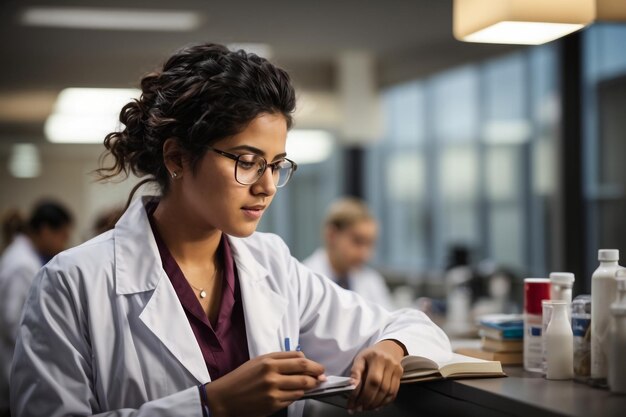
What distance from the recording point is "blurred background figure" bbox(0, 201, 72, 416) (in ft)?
16.3

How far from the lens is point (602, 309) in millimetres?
1778

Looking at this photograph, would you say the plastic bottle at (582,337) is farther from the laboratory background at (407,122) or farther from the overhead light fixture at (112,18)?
the overhead light fixture at (112,18)

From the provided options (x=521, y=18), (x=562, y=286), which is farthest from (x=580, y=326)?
(x=521, y=18)

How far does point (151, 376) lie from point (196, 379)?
103mm

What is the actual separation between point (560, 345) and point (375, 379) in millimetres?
457

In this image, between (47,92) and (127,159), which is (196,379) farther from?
(47,92)

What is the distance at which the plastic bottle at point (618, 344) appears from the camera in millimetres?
1665

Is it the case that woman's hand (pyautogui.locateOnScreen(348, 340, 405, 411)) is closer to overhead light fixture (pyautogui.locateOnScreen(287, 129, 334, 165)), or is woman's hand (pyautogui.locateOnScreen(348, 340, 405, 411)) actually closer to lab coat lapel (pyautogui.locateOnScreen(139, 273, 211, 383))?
lab coat lapel (pyautogui.locateOnScreen(139, 273, 211, 383))

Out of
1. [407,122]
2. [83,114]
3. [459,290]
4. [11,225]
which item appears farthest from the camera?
[407,122]

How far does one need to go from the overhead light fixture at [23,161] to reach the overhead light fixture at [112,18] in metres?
3.51

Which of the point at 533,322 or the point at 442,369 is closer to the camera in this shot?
the point at 442,369

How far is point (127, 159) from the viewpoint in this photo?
2088 millimetres

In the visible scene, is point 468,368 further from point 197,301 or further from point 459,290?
point 459,290

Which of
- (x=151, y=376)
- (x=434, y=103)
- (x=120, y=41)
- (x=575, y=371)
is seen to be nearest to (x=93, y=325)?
(x=151, y=376)
